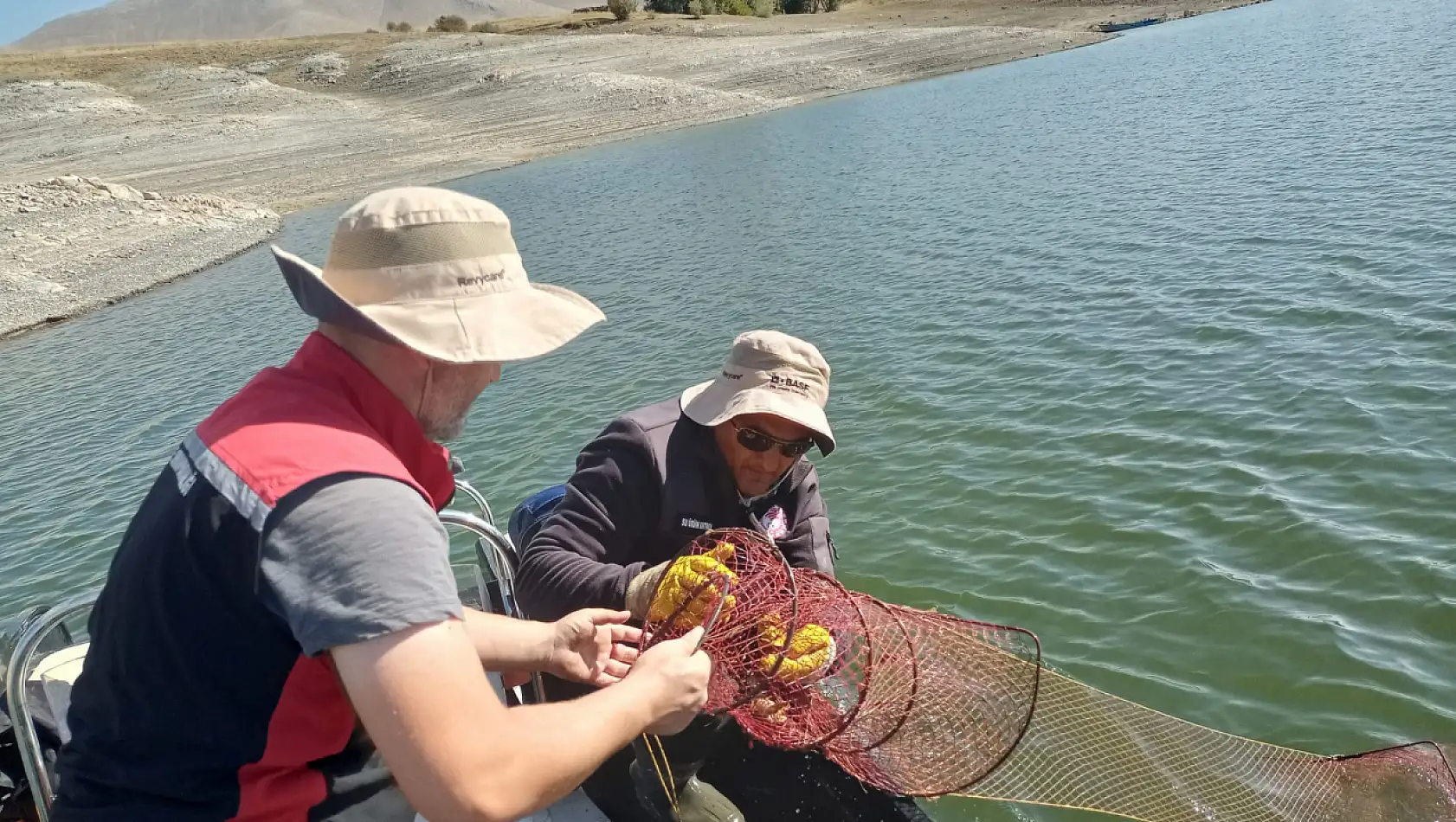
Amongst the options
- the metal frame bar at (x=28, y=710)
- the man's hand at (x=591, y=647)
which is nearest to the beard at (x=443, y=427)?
the man's hand at (x=591, y=647)

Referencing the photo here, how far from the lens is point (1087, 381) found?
884cm

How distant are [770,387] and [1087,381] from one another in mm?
6113

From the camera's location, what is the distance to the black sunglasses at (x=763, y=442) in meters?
3.47

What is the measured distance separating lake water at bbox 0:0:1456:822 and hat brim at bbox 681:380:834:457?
2.14m

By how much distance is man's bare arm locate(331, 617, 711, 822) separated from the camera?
4.72ft

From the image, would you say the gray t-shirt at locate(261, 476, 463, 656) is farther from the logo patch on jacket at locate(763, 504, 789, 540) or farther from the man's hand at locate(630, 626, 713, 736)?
the logo patch on jacket at locate(763, 504, 789, 540)

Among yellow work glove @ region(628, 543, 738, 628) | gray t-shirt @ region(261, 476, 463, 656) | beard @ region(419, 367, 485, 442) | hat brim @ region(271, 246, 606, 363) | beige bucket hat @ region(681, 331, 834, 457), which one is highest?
hat brim @ region(271, 246, 606, 363)

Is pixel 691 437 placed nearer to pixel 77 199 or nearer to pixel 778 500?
pixel 778 500

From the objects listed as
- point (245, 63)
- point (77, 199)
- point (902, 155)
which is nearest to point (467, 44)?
point (245, 63)

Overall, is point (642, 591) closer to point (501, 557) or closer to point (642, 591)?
point (642, 591)

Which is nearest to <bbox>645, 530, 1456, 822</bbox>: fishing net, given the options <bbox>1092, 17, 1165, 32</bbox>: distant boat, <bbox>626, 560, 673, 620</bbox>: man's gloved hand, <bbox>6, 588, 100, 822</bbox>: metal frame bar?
<bbox>626, 560, 673, 620</bbox>: man's gloved hand

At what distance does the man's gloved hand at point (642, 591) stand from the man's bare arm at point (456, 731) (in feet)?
4.31

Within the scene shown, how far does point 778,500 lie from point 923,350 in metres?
6.92

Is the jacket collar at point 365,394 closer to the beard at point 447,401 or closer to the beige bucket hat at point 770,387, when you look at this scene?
the beard at point 447,401
